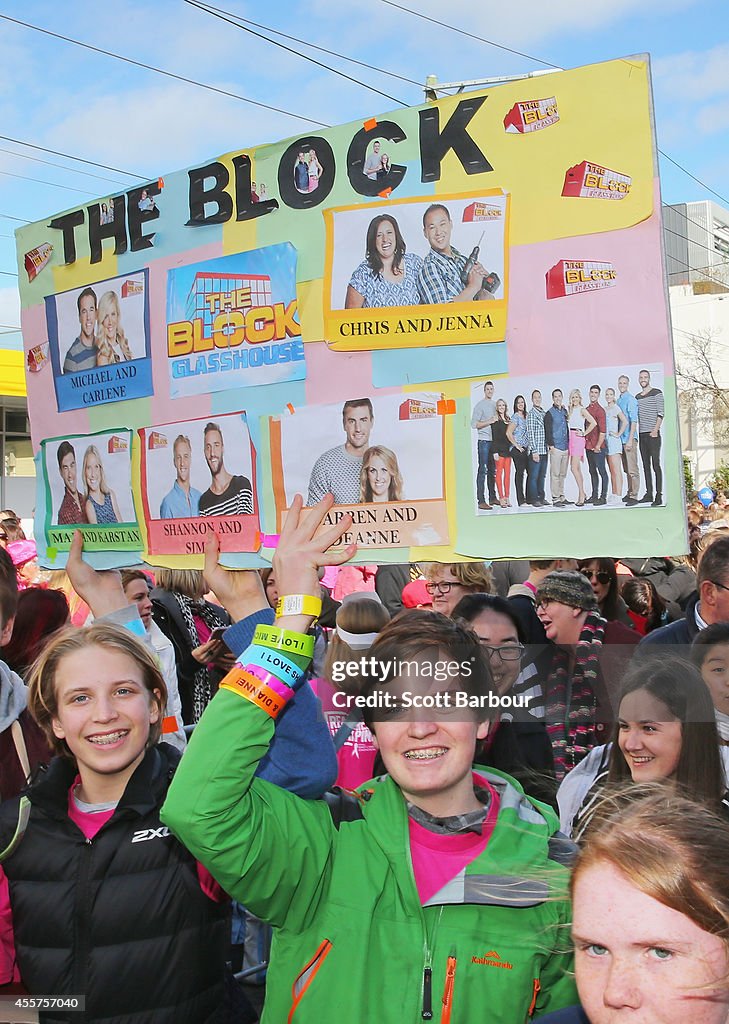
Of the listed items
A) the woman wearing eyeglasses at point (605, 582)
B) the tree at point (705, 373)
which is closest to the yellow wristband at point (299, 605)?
the woman wearing eyeglasses at point (605, 582)

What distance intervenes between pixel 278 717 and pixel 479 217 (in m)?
1.19

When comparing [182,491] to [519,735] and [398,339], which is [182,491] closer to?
[398,339]

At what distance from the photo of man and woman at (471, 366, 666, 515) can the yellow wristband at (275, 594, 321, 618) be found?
44cm

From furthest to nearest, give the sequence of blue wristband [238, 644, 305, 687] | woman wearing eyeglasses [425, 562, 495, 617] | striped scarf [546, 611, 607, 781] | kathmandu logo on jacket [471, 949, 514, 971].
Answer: woman wearing eyeglasses [425, 562, 495, 617] < striped scarf [546, 611, 607, 781] < blue wristband [238, 644, 305, 687] < kathmandu logo on jacket [471, 949, 514, 971]

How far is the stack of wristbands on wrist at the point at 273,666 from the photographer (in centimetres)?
188

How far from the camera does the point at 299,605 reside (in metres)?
2.02

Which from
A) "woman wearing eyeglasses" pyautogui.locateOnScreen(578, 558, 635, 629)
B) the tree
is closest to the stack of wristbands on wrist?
"woman wearing eyeglasses" pyautogui.locateOnScreen(578, 558, 635, 629)

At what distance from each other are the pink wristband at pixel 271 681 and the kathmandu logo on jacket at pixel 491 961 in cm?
61

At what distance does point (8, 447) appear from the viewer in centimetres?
1830

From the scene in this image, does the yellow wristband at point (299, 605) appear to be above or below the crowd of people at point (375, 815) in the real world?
above

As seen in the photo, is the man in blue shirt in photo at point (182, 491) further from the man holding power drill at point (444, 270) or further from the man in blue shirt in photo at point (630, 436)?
the man in blue shirt in photo at point (630, 436)

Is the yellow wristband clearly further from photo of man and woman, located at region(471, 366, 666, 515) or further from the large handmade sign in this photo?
photo of man and woman, located at region(471, 366, 666, 515)

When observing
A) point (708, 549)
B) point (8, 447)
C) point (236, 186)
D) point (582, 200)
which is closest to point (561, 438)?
point (582, 200)

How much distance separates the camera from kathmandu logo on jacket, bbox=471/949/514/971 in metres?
1.81
